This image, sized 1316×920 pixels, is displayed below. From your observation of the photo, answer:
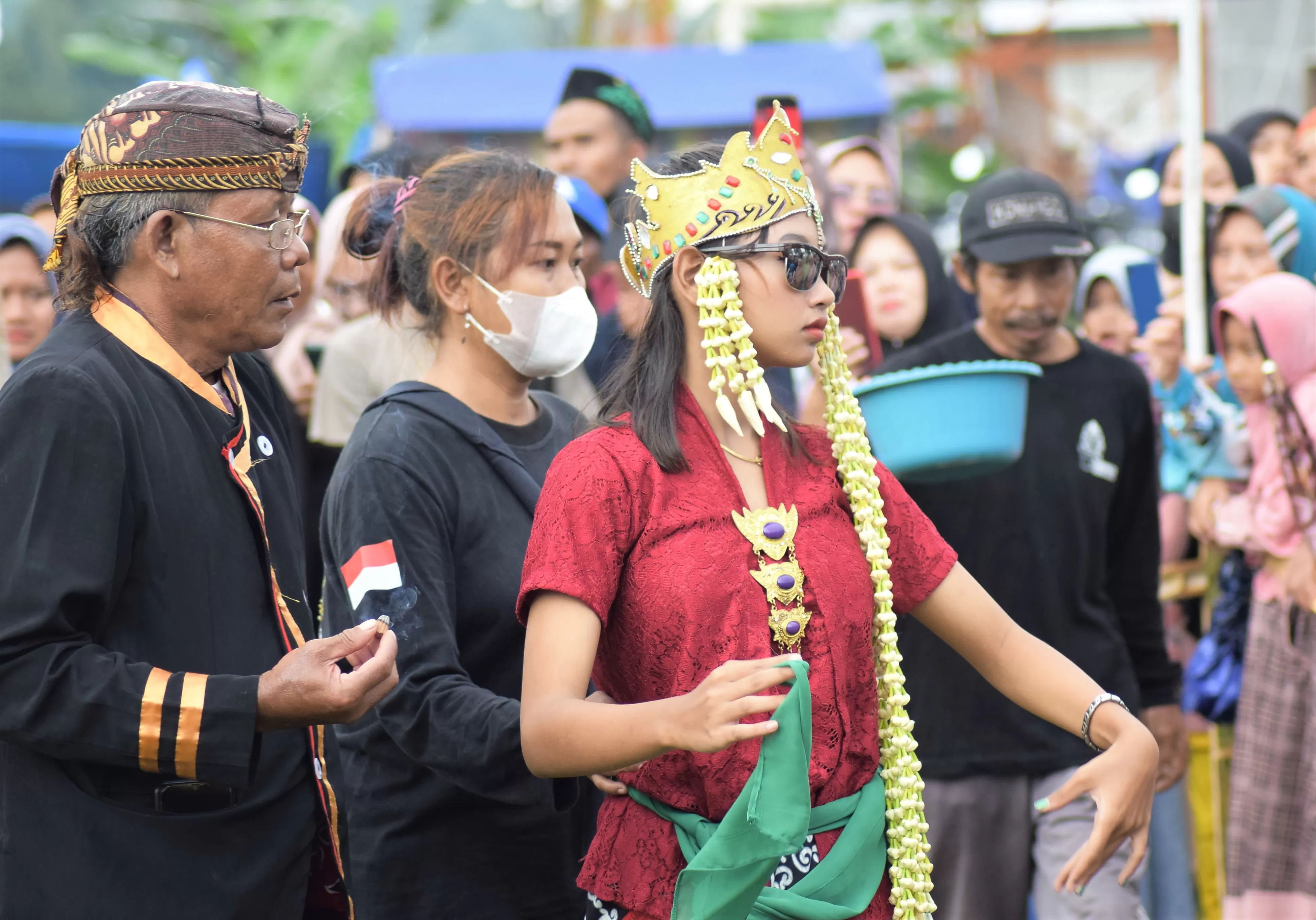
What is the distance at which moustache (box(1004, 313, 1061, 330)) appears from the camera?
4492 millimetres

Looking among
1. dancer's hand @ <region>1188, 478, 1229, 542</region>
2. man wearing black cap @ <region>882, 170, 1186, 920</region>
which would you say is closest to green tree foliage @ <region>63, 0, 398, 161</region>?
dancer's hand @ <region>1188, 478, 1229, 542</region>

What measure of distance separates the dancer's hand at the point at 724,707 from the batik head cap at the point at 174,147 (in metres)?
1.27

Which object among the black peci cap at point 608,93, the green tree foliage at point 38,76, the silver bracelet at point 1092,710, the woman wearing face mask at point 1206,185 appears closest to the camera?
the silver bracelet at point 1092,710

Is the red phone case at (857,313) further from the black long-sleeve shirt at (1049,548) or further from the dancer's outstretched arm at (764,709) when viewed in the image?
the dancer's outstretched arm at (764,709)

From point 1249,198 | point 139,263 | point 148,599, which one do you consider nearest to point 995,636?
point 148,599

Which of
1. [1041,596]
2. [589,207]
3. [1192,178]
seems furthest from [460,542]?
[1192,178]

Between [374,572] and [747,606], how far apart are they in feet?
2.83

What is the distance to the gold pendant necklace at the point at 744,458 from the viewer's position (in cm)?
270

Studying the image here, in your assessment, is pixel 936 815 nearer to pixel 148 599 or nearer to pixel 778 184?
pixel 778 184

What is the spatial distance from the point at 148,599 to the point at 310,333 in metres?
4.07

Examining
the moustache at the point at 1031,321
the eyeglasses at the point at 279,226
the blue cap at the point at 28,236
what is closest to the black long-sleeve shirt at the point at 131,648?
the eyeglasses at the point at 279,226

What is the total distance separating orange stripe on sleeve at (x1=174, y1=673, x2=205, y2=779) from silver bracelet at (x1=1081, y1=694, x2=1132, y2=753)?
1.53 metres

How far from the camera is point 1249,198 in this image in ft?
19.0

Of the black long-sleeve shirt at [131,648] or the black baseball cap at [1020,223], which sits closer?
the black long-sleeve shirt at [131,648]
